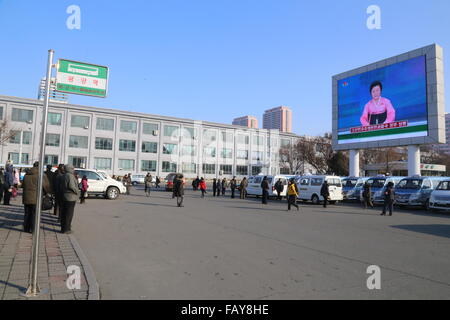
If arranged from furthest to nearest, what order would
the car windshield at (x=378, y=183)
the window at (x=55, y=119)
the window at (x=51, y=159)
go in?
the window at (x=55, y=119), the window at (x=51, y=159), the car windshield at (x=378, y=183)

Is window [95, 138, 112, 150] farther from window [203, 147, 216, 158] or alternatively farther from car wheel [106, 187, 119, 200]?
car wheel [106, 187, 119, 200]

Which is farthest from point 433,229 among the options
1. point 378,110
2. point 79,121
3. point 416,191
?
point 79,121

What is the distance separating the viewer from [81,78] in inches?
233

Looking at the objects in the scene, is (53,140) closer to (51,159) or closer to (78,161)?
(51,159)

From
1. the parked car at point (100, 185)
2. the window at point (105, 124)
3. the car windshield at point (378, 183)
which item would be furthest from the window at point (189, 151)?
the car windshield at point (378, 183)

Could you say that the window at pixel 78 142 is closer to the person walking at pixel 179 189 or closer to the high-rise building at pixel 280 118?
the person walking at pixel 179 189

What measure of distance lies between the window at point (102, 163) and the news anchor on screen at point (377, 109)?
1770 inches

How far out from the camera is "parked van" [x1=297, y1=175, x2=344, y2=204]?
863 inches

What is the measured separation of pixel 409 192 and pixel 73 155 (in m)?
53.3

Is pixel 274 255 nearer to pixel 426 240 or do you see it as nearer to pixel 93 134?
pixel 426 240

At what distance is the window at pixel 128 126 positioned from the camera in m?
61.8

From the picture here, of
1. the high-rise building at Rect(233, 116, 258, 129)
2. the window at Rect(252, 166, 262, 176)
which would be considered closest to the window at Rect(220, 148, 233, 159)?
the window at Rect(252, 166, 262, 176)

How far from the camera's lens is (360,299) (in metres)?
4.31
